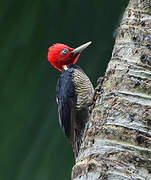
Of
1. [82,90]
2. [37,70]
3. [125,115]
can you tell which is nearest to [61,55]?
[37,70]

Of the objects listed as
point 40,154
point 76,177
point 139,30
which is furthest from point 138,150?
point 40,154

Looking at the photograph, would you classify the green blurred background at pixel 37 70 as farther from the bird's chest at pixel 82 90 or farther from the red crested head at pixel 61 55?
the bird's chest at pixel 82 90

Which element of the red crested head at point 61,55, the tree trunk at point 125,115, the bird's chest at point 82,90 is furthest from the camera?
the red crested head at point 61,55

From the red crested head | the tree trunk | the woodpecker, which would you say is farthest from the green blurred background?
the tree trunk

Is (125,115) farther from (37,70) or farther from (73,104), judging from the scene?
(37,70)

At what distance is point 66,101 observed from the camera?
4027 mm

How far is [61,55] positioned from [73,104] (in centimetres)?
93

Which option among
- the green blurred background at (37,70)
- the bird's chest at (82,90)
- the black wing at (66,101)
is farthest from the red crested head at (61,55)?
the black wing at (66,101)

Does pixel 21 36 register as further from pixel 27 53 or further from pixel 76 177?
pixel 76 177

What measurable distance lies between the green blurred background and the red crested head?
4.9 inches

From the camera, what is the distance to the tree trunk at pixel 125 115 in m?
2.38

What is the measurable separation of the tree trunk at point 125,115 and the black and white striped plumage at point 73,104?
113cm

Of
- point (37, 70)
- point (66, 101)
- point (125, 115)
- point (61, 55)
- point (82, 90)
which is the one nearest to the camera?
point (125, 115)

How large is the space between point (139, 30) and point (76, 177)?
1154 millimetres
